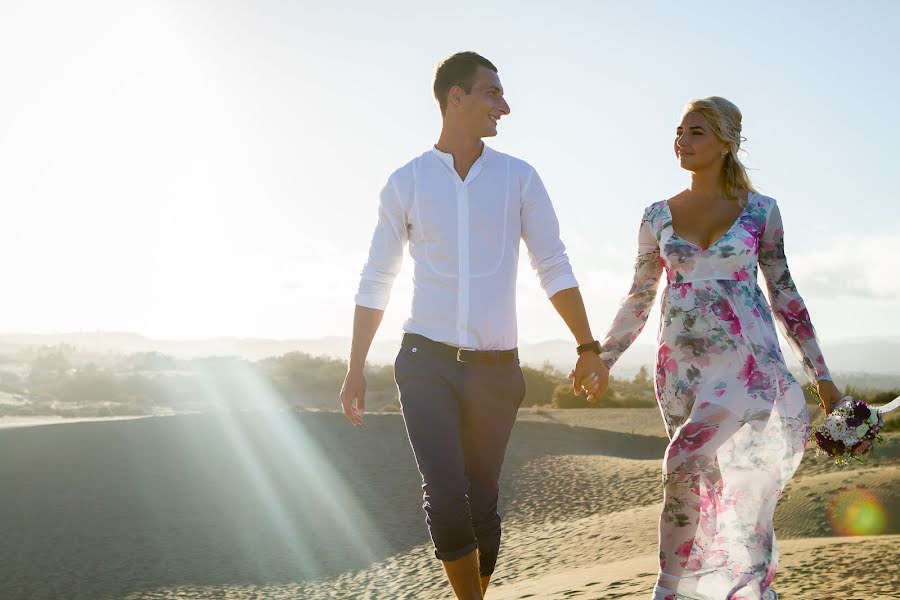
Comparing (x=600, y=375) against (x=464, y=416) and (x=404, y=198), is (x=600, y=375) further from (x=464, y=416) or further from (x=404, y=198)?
(x=404, y=198)

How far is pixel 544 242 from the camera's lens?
3.88m

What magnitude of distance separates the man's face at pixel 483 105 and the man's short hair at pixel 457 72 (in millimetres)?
25

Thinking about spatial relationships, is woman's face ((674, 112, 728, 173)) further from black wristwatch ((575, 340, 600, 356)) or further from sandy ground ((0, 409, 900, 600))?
sandy ground ((0, 409, 900, 600))

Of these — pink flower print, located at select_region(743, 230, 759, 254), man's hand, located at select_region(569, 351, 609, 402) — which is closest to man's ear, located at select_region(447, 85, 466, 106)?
man's hand, located at select_region(569, 351, 609, 402)

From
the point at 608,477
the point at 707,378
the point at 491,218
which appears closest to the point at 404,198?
the point at 491,218

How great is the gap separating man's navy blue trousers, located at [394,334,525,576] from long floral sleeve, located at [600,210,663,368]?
530 millimetres

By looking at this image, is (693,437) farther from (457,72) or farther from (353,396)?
(457,72)

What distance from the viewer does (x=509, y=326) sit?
381cm

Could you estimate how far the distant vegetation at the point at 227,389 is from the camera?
81.0 feet

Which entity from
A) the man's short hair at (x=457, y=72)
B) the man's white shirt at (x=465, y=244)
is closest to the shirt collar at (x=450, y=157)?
the man's white shirt at (x=465, y=244)

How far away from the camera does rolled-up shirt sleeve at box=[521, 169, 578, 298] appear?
387 centimetres

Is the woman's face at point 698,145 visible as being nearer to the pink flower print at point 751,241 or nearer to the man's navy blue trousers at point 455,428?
the pink flower print at point 751,241

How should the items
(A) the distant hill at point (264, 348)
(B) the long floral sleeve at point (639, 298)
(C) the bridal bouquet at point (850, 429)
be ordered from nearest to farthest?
(C) the bridal bouquet at point (850, 429)
(B) the long floral sleeve at point (639, 298)
(A) the distant hill at point (264, 348)

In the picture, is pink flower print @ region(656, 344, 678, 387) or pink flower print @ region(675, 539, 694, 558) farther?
pink flower print @ region(656, 344, 678, 387)
